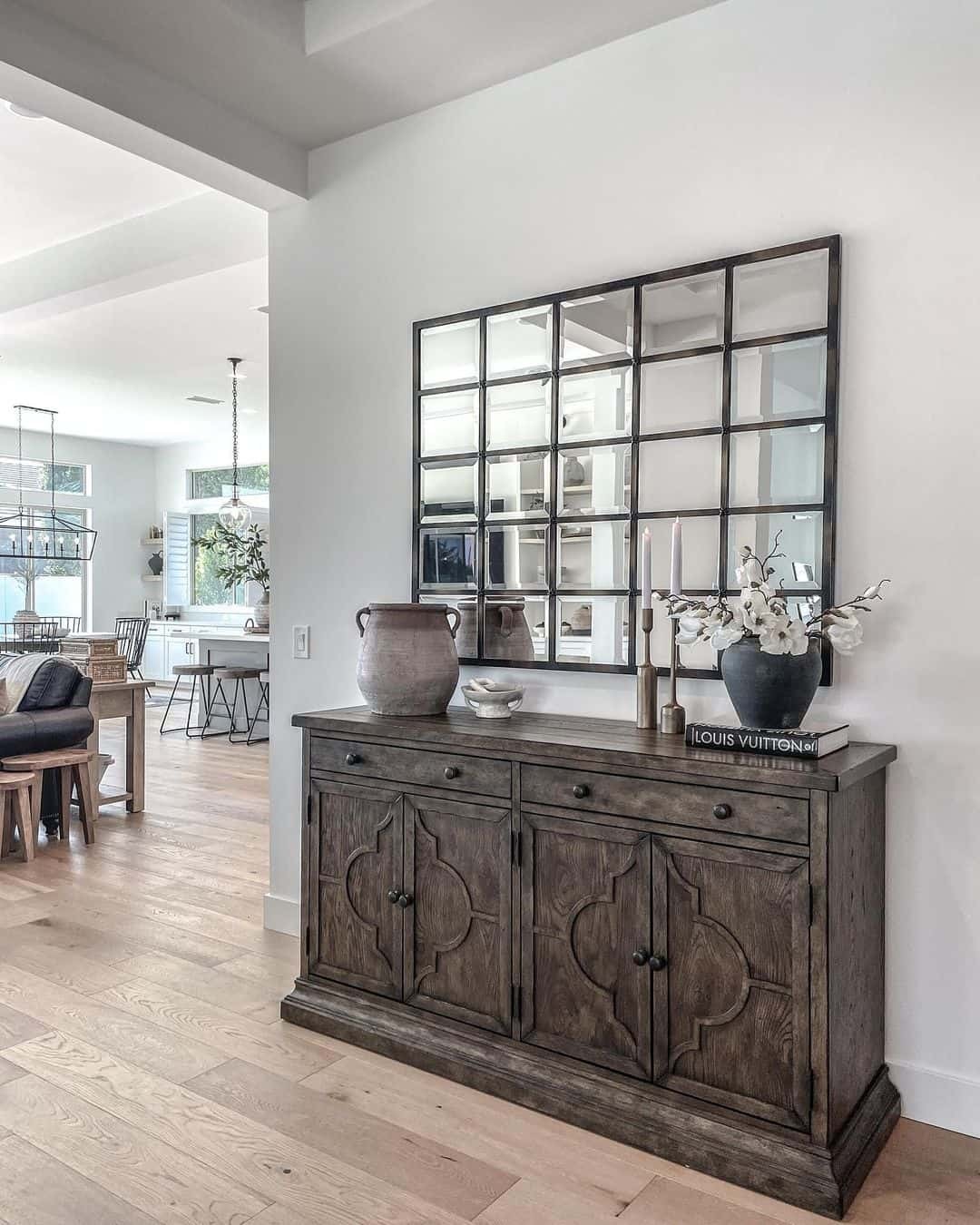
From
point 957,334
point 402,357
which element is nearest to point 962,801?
point 957,334

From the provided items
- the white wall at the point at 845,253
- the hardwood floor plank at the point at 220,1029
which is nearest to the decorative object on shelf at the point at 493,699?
the white wall at the point at 845,253

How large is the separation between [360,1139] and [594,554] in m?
1.53

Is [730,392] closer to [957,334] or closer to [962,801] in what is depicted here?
[957,334]

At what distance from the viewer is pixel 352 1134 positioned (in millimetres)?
2043

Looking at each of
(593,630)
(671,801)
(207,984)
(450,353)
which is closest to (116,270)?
(450,353)

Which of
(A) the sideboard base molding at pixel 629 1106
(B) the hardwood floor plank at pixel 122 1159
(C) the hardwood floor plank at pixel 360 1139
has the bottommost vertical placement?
(C) the hardwood floor plank at pixel 360 1139

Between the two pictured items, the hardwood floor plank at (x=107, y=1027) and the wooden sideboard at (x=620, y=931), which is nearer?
the wooden sideboard at (x=620, y=931)

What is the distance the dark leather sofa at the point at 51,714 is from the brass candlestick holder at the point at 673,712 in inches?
130

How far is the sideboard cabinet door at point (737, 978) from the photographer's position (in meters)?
1.87

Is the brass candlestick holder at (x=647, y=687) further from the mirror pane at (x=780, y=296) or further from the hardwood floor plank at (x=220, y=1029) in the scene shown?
the hardwood floor plank at (x=220, y=1029)

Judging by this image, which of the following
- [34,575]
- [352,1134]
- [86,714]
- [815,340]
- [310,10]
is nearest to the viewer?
[352,1134]

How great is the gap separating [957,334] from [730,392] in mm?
519

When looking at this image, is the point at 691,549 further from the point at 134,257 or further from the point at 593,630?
the point at 134,257

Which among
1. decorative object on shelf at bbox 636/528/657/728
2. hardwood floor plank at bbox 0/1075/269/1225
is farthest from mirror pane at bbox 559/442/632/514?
hardwood floor plank at bbox 0/1075/269/1225
